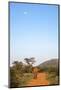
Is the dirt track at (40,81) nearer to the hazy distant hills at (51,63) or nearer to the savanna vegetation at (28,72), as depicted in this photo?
the savanna vegetation at (28,72)

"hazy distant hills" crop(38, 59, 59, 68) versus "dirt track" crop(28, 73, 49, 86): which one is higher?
"hazy distant hills" crop(38, 59, 59, 68)

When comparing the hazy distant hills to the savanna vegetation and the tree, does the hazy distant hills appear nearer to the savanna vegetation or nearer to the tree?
the savanna vegetation

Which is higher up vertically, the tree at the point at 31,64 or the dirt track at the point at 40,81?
the tree at the point at 31,64

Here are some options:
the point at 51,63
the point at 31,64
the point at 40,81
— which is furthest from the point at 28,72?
the point at 51,63

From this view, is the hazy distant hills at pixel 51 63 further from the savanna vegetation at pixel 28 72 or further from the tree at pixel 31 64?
the tree at pixel 31 64

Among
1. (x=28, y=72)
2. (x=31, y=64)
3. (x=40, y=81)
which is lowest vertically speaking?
(x=40, y=81)

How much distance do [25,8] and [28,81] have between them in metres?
1.38

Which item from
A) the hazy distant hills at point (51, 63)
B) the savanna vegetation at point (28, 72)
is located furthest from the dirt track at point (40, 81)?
the hazy distant hills at point (51, 63)

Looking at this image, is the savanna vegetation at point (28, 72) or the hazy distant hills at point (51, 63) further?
the hazy distant hills at point (51, 63)

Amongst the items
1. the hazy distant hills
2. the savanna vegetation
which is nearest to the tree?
the savanna vegetation

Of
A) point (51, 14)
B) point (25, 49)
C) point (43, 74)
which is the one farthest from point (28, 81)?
point (51, 14)

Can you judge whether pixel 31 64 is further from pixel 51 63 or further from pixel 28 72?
pixel 51 63

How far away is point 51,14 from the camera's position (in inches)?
165

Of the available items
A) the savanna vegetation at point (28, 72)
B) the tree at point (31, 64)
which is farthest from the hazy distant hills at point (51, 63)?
the tree at point (31, 64)
